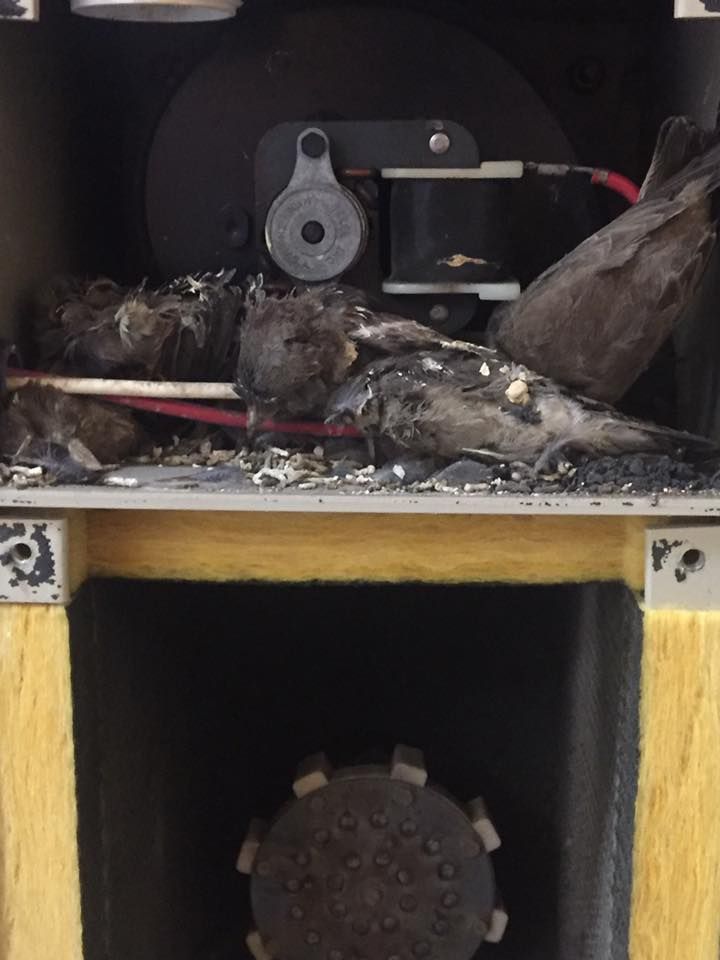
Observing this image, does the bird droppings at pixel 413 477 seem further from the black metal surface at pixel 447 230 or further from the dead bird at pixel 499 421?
the black metal surface at pixel 447 230

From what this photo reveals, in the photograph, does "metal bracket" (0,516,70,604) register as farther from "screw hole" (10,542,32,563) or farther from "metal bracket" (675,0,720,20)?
"metal bracket" (675,0,720,20)

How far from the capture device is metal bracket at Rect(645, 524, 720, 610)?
633 mm

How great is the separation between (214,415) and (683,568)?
313 mm

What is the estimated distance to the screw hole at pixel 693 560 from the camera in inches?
25.1

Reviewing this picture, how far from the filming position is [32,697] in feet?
2.16

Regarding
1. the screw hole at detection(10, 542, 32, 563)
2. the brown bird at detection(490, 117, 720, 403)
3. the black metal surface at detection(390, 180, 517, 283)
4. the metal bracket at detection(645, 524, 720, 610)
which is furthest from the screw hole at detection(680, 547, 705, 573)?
the screw hole at detection(10, 542, 32, 563)

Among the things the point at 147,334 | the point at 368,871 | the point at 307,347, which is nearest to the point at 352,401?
the point at 307,347

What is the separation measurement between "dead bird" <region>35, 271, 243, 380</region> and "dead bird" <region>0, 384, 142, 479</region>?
0.04m

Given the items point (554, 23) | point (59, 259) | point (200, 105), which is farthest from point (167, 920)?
point (554, 23)

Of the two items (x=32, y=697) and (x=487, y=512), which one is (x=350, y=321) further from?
(x=32, y=697)

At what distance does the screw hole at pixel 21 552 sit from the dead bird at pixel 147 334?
0.49ft

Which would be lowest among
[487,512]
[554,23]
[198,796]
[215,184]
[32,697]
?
[198,796]

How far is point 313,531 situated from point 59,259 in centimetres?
35

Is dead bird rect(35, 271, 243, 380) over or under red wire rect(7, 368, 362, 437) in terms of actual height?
over
